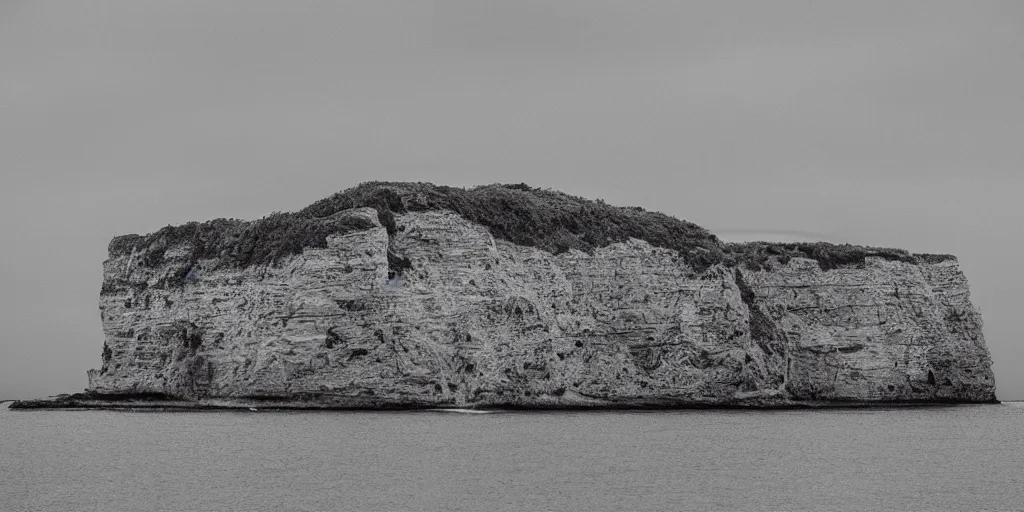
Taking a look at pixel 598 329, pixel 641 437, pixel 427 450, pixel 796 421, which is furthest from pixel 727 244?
pixel 427 450

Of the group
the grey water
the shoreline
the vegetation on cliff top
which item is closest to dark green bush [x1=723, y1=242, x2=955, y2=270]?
the vegetation on cliff top

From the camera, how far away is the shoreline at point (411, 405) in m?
47.2

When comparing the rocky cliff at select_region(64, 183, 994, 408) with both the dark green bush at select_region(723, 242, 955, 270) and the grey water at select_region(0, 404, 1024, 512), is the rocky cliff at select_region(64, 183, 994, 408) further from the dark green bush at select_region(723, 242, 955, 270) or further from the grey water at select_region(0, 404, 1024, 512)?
the grey water at select_region(0, 404, 1024, 512)

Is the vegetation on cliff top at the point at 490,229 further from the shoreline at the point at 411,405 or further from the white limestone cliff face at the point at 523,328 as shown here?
the shoreline at the point at 411,405

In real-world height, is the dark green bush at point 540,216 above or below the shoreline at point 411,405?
above

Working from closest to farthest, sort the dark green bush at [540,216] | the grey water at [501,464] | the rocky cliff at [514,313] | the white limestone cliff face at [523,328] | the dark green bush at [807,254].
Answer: the grey water at [501,464] → the white limestone cliff face at [523,328] → the rocky cliff at [514,313] → the dark green bush at [540,216] → the dark green bush at [807,254]

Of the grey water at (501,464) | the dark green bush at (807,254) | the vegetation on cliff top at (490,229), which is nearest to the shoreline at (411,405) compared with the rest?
the grey water at (501,464)

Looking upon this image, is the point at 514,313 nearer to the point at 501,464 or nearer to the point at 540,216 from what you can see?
the point at 540,216

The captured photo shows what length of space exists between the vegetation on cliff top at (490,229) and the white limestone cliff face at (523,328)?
2.06 feet

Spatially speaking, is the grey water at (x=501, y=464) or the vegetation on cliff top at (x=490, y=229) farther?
the vegetation on cliff top at (x=490, y=229)

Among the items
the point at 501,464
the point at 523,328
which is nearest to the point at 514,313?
the point at 523,328

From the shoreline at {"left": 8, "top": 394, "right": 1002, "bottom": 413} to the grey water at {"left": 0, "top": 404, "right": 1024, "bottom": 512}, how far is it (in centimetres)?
181

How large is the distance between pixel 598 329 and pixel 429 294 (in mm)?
8950

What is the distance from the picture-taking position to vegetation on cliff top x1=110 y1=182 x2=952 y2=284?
1961 inches
